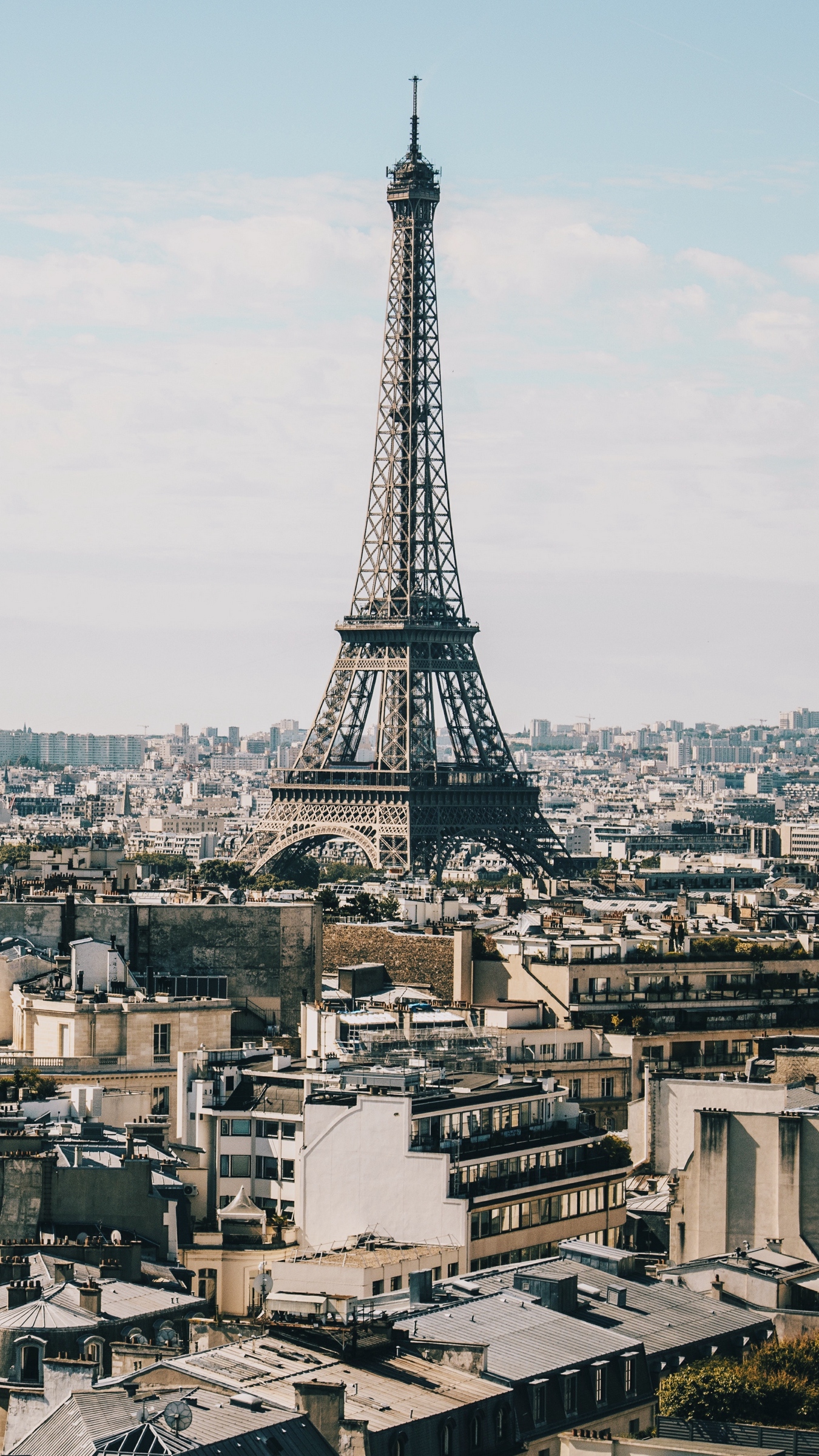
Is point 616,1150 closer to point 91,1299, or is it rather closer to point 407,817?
point 91,1299

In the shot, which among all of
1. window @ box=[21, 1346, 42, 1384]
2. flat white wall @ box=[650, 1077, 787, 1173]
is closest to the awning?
flat white wall @ box=[650, 1077, 787, 1173]

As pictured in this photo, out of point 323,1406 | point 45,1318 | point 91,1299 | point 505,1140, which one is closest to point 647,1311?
point 91,1299

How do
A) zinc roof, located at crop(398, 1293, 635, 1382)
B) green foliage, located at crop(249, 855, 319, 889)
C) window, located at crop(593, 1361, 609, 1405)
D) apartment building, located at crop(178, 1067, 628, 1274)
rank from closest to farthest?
zinc roof, located at crop(398, 1293, 635, 1382)
window, located at crop(593, 1361, 609, 1405)
apartment building, located at crop(178, 1067, 628, 1274)
green foliage, located at crop(249, 855, 319, 889)

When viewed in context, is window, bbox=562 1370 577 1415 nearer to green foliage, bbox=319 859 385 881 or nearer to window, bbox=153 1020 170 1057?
window, bbox=153 1020 170 1057

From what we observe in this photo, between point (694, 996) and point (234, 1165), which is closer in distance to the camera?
point (234, 1165)

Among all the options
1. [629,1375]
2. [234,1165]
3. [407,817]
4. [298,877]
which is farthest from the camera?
[298,877]

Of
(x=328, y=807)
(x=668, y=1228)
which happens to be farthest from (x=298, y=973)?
(x=328, y=807)
